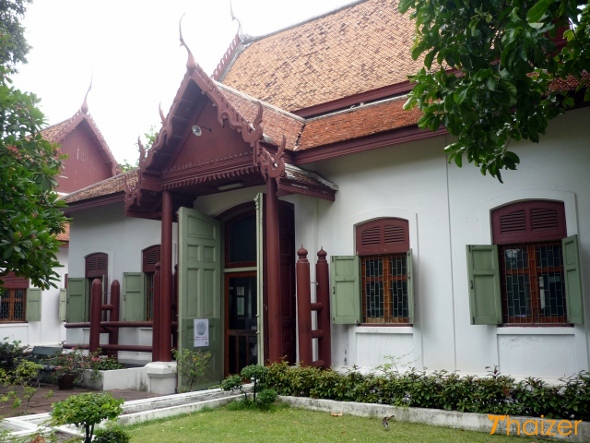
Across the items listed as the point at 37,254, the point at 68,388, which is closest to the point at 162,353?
the point at 68,388

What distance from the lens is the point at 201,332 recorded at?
36.6 feet

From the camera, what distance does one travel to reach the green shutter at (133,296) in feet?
44.3

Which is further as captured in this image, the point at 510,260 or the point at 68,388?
the point at 68,388

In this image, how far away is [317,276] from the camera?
1016 cm

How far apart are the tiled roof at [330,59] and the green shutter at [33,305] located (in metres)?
10.7

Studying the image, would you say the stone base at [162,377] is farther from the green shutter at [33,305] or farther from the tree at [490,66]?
the green shutter at [33,305]

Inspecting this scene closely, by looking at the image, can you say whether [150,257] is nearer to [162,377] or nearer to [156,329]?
[156,329]

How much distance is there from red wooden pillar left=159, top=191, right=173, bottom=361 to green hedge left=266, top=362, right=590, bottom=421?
2.55 metres

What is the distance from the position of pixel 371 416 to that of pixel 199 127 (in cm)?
573

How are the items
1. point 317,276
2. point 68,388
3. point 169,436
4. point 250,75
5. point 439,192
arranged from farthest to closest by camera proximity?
point 250,75 < point 68,388 < point 317,276 < point 439,192 < point 169,436

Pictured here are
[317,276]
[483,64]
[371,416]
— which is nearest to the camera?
[483,64]

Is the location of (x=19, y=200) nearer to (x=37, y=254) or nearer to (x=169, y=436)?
(x=37, y=254)

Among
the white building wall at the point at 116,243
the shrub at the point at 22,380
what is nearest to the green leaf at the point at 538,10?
the shrub at the point at 22,380

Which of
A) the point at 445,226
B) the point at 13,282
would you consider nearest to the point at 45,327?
the point at 13,282
